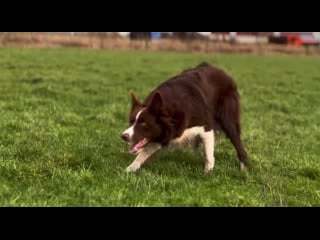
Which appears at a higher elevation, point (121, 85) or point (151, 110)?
point (151, 110)

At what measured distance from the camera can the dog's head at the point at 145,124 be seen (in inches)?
237

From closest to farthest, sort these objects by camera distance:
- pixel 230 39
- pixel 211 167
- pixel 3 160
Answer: pixel 3 160 < pixel 211 167 < pixel 230 39

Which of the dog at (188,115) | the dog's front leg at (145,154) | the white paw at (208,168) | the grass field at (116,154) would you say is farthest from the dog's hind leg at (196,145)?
the dog's front leg at (145,154)

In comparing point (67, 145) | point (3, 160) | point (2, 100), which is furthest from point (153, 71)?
point (3, 160)

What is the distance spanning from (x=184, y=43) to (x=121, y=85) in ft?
63.4

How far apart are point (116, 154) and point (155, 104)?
4.24ft

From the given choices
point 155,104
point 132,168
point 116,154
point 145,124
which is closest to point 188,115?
point 155,104

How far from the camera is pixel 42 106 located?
1045 centimetres

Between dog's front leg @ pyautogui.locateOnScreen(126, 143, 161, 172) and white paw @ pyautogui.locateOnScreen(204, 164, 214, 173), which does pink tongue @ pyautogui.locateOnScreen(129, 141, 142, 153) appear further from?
white paw @ pyautogui.locateOnScreen(204, 164, 214, 173)

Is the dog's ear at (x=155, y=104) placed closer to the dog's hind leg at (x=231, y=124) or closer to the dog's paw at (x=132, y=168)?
the dog's paw at (x=132, y=168)

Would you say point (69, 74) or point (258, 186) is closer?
point (258, 186)

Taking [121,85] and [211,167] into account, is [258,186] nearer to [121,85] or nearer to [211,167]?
[211,167]

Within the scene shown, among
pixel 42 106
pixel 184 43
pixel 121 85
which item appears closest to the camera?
pixel 42 106

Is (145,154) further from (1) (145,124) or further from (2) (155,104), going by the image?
(2) (155,104)
